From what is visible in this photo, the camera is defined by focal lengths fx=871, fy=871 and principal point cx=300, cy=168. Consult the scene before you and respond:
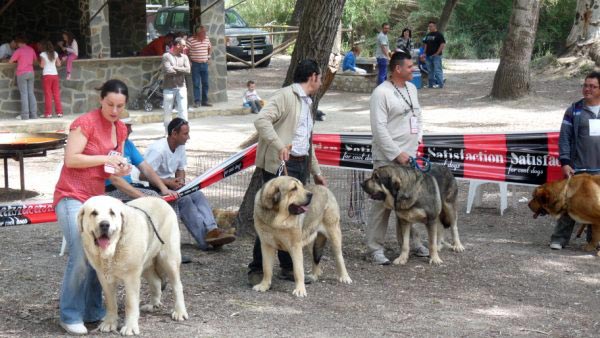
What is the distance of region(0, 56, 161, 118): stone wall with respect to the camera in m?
18.1

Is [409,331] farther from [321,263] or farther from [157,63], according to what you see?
[157,63]

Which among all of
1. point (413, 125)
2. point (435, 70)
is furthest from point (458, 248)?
point (435, 70)

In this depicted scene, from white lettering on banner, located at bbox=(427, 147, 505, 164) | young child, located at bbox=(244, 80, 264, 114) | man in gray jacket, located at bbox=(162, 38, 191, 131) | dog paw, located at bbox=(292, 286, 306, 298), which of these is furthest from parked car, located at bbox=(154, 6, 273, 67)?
dog paw, located at bbox=(292, 286, 306, 298)


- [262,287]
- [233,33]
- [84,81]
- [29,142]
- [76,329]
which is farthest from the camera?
[233,33]

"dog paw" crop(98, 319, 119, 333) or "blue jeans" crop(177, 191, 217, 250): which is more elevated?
"blue jeans" crop(177, 191, 217, 250)

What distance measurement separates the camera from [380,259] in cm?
833

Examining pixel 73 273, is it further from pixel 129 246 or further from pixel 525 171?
pixel 525 171

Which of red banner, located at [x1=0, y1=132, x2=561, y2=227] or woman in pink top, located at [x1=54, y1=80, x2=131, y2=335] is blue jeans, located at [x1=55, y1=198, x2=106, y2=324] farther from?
red banner, located at [x1=0, y1=132, x2=561, y2=227]

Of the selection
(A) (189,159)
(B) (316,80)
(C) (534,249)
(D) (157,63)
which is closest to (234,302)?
(B) (316,80)

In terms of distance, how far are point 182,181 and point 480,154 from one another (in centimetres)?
366

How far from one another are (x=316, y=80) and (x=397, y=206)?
1.48 m

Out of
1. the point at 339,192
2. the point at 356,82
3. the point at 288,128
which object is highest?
the point at 288,128

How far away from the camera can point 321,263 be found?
328 inches

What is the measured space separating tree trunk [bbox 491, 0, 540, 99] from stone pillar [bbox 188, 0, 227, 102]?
6.97m
